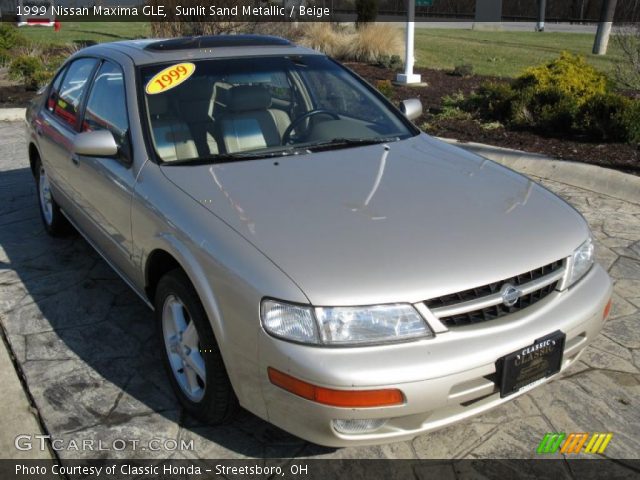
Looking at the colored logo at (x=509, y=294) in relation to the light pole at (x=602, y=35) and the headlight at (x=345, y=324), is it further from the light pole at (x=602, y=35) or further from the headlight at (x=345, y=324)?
the light pole at (x=602, y=35)

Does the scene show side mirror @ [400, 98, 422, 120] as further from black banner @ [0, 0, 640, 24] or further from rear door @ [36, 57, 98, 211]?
black banner @ [0, 0, 640, 24]

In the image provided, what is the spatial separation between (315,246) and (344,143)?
125 cm

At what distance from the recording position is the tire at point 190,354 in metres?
2.60

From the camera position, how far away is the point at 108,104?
12.1ft

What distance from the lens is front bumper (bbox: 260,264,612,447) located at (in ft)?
7.06

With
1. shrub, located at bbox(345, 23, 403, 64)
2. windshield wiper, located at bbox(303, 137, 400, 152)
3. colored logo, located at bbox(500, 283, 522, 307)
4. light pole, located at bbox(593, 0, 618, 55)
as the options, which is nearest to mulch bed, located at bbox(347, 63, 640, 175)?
windshield wiper, located at bbox(303, 137, 400, 152)

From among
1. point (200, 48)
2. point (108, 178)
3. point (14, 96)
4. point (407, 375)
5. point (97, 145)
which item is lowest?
point (14, 96)

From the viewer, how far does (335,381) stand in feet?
7.00

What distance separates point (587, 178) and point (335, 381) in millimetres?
4876

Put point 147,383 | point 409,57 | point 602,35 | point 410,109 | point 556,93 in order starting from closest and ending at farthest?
point 147,383, point 410,109, point 556,93, point 409,57, point 602,35

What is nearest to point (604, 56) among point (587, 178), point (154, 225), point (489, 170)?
point (587, 178)

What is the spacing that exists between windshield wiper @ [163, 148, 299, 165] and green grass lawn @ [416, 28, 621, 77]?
10.9 m

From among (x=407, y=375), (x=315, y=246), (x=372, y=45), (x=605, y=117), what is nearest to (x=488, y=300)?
(x=407, y=375)

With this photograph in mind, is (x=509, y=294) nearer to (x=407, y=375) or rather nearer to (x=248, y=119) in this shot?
(x=407, y=375)
